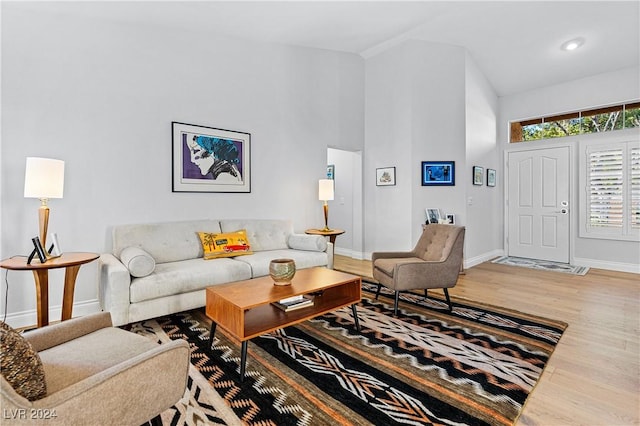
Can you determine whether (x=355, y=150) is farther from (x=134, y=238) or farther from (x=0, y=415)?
(x=0, y=415)

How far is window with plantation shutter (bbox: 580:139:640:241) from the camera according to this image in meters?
4.52

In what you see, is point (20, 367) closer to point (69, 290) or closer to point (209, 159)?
point (69, 290)

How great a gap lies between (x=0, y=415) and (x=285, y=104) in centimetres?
416

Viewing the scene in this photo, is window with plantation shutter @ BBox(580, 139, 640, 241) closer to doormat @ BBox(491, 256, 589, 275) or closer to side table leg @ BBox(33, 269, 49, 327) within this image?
doormat @ BBox(491, 256, 589, 275)

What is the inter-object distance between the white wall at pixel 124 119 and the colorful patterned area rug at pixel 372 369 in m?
1.17

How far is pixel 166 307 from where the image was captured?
2602 mm

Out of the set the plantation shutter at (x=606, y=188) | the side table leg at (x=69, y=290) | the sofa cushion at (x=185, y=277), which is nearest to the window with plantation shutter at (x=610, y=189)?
the plantation shutter at (x=606, y=188)

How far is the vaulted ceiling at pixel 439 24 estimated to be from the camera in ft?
10.5

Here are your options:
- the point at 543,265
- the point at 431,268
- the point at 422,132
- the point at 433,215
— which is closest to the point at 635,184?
the point at 543,265

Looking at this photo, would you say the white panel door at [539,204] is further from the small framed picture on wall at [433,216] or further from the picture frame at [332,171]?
the picture frame at [332,171]

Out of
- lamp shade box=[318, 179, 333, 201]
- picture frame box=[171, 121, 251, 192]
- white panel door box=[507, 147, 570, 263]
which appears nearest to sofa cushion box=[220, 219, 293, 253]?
picture frame box=[171, 121, 251, 192]

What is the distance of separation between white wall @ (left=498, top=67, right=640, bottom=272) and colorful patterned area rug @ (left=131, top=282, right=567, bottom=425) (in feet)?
10.3

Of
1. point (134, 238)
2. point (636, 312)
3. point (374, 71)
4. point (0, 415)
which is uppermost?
point (374, 71)

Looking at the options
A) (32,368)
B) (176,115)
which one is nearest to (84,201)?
(176,115)
